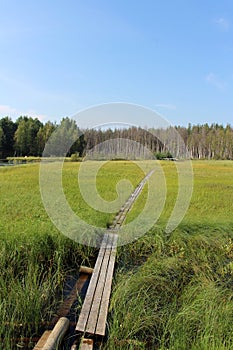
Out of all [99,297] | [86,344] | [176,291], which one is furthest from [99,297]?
[176,291]

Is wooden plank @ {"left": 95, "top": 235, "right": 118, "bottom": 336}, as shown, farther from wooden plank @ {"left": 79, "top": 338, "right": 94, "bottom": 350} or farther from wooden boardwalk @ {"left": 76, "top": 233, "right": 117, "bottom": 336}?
wooden plank @ {"left": 79, "top": 338, "right": 94, "bottom": 350}

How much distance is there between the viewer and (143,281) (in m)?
4.54

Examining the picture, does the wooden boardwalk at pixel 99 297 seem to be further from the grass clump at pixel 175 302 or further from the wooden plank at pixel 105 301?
the grass clump at pixel 175 302

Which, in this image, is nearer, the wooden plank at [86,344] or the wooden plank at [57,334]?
the wooden plank at [57,334]

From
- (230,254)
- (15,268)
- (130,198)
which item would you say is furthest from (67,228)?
(130,198)

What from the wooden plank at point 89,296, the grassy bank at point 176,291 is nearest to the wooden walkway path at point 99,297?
the wooden plank at point 89,296

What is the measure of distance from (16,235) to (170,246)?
3.17 meters

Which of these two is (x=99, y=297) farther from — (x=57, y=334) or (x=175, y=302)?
(x=175, y=302)

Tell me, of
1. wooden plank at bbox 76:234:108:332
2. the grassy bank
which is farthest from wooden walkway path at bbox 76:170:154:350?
the grassy bank

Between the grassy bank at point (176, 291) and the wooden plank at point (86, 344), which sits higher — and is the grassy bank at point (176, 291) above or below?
above

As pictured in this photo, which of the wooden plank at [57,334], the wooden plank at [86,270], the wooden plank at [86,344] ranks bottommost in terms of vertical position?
the wooden plank at [86,344]

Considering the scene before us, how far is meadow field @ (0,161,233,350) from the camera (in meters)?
3.45

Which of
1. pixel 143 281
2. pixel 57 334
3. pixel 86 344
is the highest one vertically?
pixel 143 281

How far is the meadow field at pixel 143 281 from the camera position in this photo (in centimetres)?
345
